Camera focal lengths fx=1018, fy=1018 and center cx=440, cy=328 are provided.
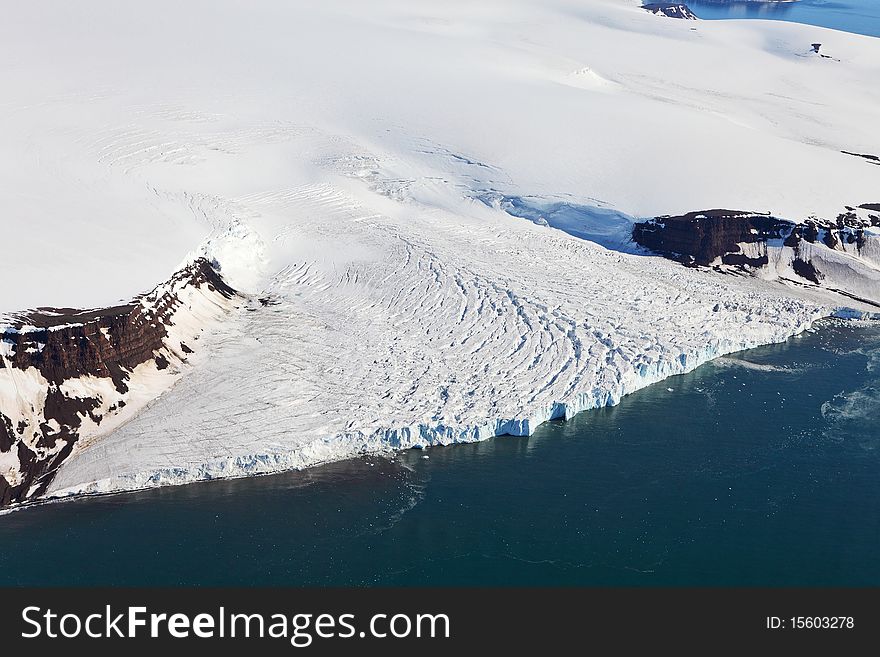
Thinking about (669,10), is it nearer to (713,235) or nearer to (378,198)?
(378,198)

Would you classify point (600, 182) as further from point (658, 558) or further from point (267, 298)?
point (658, 558)

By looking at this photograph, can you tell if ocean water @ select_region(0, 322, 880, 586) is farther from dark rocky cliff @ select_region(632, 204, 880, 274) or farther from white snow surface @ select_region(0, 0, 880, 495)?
dark rocky cliff @ select_region(632, 204, 880, 274)

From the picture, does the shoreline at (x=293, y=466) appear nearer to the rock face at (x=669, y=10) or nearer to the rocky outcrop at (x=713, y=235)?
the rocky outcrop at (x=713, y=235)

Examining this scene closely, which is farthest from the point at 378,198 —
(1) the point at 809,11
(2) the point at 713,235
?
(1) the point at 809,11

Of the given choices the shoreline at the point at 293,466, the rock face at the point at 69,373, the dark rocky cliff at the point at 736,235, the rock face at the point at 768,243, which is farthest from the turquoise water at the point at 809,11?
the rock face at the point at 69,373

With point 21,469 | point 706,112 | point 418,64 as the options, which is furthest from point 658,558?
point 418,64
